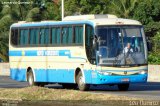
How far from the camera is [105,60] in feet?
92.9

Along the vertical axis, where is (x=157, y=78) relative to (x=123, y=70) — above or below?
below

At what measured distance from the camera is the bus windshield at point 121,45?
2826 centimetres

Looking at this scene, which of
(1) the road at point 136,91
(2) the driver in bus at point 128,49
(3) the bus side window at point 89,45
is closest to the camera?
(1) the road at point 136,91

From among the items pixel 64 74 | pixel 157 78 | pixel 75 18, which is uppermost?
pixel 75 18

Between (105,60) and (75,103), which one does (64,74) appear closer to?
(105,60)

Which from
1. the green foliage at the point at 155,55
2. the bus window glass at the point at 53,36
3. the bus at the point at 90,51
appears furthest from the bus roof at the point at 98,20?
the green foliage at the point at 155,55

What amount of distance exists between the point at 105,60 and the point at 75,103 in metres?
9.47

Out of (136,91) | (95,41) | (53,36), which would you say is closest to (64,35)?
(53,36)

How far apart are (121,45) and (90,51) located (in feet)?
4.23

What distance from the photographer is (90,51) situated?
28812 millimetres

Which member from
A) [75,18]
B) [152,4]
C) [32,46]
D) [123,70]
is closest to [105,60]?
[123,70]

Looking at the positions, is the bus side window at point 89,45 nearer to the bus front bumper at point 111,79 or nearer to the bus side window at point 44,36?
the bus front bumper at point 111,79

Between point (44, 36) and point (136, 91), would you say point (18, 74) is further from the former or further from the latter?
point (136, 91)

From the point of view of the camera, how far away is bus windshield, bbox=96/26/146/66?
28259 mm
